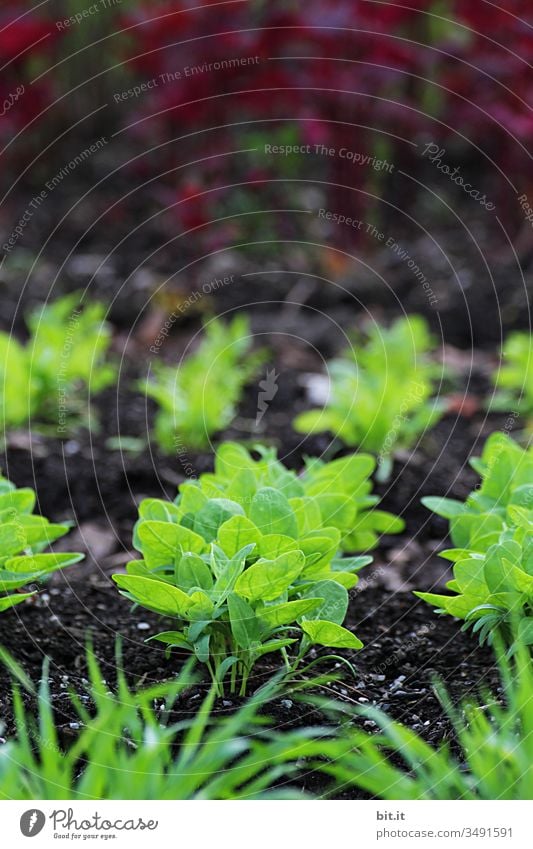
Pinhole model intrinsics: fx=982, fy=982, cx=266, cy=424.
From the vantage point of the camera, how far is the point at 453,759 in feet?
5.50

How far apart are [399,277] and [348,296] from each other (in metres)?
0.31

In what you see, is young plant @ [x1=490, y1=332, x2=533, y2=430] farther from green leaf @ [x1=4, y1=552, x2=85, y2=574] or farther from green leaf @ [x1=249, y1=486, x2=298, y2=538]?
green leaf @ [x1=4, y1=552, x2=85, y2=574]

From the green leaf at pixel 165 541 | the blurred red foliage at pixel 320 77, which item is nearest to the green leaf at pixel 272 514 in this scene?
the green leaf at pixel 165 541

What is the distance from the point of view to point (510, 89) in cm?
419

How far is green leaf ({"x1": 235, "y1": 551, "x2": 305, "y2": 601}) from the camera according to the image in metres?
1.67

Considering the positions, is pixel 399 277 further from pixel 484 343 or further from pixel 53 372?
pixel 53 372

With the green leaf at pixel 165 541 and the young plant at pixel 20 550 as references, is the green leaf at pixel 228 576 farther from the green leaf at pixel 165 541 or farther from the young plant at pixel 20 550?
the young plant at pixel 20 550

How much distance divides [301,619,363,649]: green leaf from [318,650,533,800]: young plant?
120 millimetres

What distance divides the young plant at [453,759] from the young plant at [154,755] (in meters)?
0.06

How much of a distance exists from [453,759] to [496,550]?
0.36 meters
